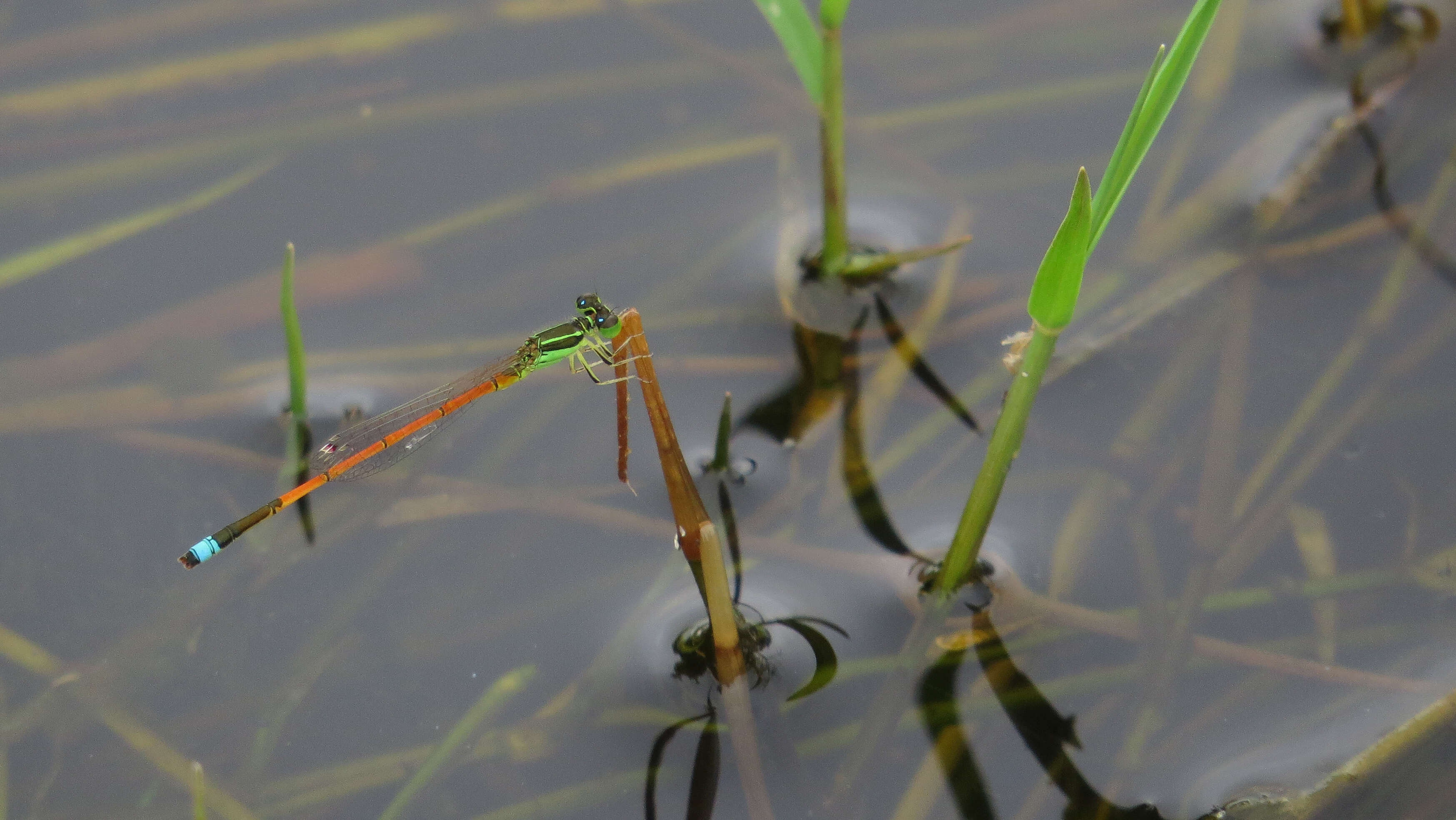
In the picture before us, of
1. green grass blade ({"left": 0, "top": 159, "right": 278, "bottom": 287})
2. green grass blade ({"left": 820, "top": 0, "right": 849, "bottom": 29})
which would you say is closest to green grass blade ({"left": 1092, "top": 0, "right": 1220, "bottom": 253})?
green grass blade ({"left": 820, "top": 0, "right": 849, "bottom": 29})

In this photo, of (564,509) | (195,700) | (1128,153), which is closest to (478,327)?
(564,509)

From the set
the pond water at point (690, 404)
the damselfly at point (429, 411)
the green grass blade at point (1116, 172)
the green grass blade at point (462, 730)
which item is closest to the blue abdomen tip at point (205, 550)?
the damselfly at point (429, 411)

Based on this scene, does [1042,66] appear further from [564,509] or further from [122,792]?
[122,792]

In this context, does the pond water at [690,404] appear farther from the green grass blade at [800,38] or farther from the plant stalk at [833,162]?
the green grass blade at [800,38]

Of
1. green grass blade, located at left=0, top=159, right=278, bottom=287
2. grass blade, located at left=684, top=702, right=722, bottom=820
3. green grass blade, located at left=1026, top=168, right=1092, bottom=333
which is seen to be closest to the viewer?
green grass blade, located at left=1026, top=168, right=1092, bottom=333

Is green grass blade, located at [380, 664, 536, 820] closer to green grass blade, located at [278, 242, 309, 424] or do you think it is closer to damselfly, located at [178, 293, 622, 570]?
damselfly, located at [178, 293, 622, 570]
